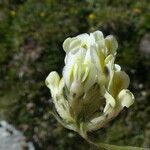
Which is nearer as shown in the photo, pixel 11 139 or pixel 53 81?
pixel 53 81

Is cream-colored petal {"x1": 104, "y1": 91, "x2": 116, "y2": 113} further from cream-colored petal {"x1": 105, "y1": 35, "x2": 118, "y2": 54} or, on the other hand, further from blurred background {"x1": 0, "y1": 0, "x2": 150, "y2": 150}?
blurred background {"x1": 0, "y1": 0, "x2": 150, "y2": 150}

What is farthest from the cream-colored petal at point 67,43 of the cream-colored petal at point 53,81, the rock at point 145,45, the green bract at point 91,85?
the rock at point 145,45

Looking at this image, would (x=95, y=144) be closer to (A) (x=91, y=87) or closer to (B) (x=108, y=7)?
(A) (x=91, y=87)

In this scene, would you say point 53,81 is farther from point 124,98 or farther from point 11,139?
point 11,139

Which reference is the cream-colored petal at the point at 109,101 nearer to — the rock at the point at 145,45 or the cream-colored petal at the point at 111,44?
the cream-colored petal at the point at 111,44

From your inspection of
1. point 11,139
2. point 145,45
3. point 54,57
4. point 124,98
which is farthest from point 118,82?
point 145,45

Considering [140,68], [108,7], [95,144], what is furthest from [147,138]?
[95,144]
